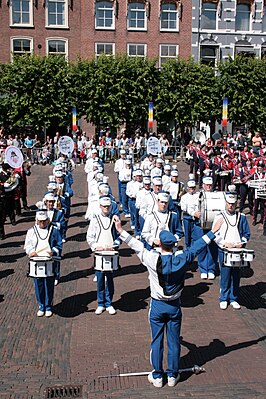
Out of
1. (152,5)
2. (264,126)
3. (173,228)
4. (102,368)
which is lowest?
(102,368)

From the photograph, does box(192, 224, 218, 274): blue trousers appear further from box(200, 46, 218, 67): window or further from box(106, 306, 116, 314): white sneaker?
box(200, 46, 218, 67): window

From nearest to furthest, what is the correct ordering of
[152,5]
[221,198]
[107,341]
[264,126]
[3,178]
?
[107,341] < [221,198] < [3,178] < [264,126] < [152,5]

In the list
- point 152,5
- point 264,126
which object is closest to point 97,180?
point 264,126

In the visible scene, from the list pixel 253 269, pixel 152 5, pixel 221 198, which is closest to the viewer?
pixel 221 198

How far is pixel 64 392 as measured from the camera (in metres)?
6.69

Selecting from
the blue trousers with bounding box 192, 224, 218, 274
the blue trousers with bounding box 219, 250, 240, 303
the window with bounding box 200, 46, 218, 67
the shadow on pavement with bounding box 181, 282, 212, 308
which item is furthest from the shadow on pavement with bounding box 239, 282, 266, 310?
the window with bounding box 200, 46, 218, 67

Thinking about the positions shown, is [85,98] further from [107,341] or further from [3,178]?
[107,341]

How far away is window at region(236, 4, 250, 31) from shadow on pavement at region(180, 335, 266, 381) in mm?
34917

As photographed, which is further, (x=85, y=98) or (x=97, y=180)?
(x=85, y=98)

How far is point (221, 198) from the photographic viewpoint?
977 centimetres

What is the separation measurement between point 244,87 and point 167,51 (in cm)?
813

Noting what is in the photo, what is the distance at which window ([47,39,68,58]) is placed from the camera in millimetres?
38000

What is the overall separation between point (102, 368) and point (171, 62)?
1092 inches

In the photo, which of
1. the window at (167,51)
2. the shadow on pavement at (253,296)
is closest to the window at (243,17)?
the window at (167,51)
